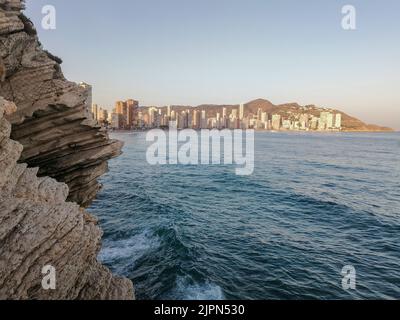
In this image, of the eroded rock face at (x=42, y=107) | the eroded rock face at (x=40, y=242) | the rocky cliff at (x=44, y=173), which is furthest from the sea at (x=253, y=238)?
the eroded rock face at (x=40, y=242)

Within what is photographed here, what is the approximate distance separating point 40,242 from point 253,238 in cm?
1888

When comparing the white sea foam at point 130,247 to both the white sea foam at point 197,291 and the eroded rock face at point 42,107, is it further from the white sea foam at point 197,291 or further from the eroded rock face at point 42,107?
the eroded rock face at point 42,107

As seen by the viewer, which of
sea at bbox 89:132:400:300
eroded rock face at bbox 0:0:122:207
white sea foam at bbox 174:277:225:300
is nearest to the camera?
eroded rock face at bbox 0:0:122:207

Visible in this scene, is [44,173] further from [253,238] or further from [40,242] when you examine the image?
[253,238]

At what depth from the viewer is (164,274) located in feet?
64.3

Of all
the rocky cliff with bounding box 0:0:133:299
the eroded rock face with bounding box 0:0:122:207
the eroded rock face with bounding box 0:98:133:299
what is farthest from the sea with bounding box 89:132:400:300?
the eroded rock face with bounding box 0:98:133:299

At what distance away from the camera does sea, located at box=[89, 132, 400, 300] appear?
61.7 feet

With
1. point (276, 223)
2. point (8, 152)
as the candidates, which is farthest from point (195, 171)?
point (8, 152)

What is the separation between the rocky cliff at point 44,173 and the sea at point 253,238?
18.9 feet

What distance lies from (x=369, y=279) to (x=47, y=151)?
1927 cm

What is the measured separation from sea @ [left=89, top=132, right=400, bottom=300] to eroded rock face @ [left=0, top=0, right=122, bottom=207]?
6.48m

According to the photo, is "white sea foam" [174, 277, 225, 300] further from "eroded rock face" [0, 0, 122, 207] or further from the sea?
"eroded rock face" [0, 0, 122, 207]
